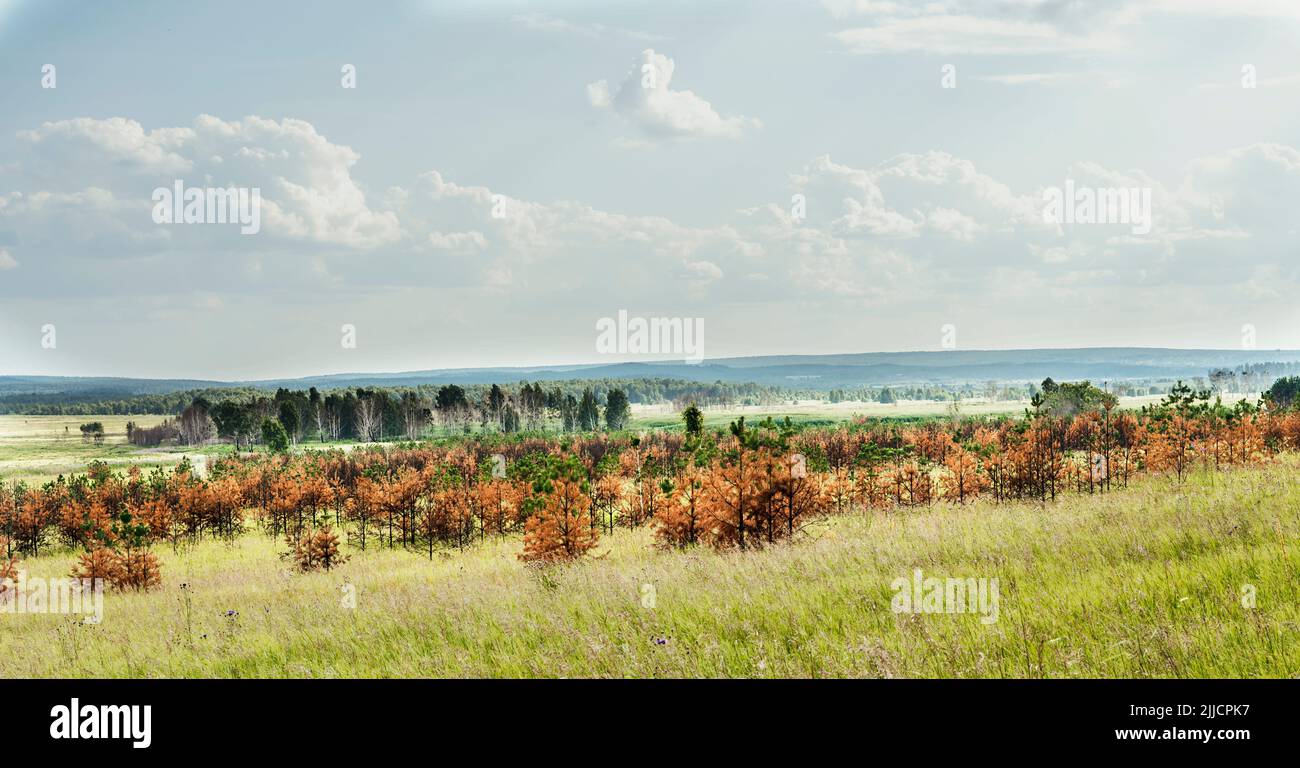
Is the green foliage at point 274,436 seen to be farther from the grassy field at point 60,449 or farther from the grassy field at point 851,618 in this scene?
the grassy field at point 851,618

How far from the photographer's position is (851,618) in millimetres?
7461

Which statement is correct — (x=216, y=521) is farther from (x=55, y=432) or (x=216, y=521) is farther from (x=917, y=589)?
(x=55, y=432)

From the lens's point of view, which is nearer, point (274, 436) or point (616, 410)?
point (274, 436)

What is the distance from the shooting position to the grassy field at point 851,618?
5992 mm

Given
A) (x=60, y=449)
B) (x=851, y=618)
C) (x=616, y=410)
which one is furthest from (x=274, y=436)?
(x=851, y=618)

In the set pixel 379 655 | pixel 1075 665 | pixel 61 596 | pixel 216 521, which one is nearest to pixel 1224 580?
pixel 1075 665

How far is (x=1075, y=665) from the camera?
569 centimetres

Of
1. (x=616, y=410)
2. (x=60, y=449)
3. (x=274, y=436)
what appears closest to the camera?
(x=274, y=436)

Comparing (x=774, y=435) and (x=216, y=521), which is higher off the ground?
(x=774, y=435)

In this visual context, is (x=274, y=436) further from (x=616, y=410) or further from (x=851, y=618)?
(x=851, y=618)

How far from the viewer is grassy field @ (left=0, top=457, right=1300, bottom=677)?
5.99 metres

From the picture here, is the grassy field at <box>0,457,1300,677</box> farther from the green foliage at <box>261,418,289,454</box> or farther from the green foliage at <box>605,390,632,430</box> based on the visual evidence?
A: the green foliage at <box>605,390,632,430</box>

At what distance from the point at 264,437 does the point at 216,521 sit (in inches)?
→ 3304

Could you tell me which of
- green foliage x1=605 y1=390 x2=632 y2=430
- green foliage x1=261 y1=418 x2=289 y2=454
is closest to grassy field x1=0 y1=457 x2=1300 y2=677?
green foliage x1=261 y1=418 x2=289 y2=454
